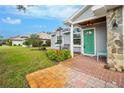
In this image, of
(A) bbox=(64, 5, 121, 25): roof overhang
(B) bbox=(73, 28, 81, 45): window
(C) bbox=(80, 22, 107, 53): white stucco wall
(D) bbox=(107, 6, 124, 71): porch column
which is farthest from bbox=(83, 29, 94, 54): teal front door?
(D) bbox=(107, 6, 124, 71): porch column

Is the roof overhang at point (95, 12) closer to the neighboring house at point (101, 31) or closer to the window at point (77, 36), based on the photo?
the neighboring house at point (101, 31)

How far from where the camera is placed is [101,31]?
27.0 feet

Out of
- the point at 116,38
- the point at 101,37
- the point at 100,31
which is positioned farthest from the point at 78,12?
the point at 116,38

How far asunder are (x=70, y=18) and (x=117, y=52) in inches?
166

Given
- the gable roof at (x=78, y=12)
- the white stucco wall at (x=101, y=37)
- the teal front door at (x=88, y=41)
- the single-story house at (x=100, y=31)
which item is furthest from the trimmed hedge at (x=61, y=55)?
the gable roof at (x=78, y=12)

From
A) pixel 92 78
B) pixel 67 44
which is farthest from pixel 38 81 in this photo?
pixel 67 44

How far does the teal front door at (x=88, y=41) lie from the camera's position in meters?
8.74

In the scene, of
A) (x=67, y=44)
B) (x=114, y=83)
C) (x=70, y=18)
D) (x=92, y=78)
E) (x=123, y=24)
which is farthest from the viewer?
(x=67, y=44)

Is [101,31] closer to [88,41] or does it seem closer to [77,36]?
[88,41]

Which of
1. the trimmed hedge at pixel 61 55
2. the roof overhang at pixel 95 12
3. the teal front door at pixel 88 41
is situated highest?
the roof overhang at pixel 95 12

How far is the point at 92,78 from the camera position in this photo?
14.9ft

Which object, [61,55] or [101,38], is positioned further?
[61,55]

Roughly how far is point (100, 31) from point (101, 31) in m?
0.07

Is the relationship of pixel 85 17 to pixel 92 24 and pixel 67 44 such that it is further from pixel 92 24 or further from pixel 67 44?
pixel 67 44
